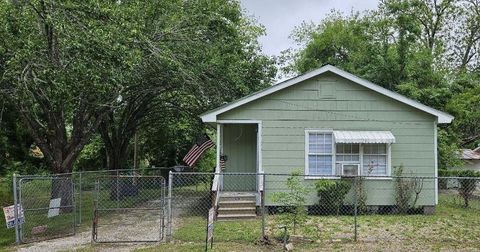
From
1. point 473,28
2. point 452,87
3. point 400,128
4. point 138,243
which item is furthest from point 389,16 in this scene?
point 138,243

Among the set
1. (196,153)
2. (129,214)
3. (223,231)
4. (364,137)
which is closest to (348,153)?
(364,137)

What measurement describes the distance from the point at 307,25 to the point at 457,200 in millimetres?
28218

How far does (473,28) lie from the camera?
3691cm

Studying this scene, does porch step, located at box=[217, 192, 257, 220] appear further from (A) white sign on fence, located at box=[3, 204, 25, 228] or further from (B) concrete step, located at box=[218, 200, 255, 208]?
(A) white sign on fence, located at box=[3, 204, 25, 228]

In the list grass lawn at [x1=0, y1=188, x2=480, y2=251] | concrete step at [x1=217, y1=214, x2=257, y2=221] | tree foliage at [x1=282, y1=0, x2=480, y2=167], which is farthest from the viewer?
tree foliage at [x1=282, y1=0, x2=480, y2=167]

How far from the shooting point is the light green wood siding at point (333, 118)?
13.8 meters

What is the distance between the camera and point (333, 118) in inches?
546

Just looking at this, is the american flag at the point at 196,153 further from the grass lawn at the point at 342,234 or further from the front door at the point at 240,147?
the grass lawn at the point at 342,234

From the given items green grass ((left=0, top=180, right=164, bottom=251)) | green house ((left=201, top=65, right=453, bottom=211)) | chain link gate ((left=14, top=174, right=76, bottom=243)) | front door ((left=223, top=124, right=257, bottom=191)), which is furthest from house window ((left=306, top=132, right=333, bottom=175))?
chain link gate ((left=14, top=174, right=76, bottom=243))

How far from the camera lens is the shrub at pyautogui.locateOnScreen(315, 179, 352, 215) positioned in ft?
43.4

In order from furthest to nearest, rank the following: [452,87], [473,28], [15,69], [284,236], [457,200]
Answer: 1. [473,28]
2. [452,87]
3. [457,200]
4. [15,69]
5. [284,236]

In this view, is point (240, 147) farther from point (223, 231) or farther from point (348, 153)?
point (223, 231)

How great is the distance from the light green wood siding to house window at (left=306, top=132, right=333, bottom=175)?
0.23 meters

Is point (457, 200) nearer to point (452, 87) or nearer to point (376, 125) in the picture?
point (376, 125)
